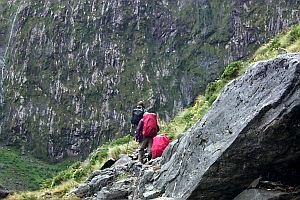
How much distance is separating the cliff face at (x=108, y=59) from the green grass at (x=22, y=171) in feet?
28.2

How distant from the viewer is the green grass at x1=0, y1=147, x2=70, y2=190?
86.5m

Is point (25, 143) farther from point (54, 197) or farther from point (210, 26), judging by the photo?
point (54, 197)

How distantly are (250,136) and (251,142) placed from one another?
0.34ft

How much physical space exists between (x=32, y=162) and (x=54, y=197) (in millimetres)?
112423

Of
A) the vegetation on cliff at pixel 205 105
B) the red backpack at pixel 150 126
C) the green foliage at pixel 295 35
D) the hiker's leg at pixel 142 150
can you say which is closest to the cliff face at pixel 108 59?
the vegetation on cliff at pixel 205 105

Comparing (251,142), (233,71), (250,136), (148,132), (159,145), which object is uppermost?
(233,71)

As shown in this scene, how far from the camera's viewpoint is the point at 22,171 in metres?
108

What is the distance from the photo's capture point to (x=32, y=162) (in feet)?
430

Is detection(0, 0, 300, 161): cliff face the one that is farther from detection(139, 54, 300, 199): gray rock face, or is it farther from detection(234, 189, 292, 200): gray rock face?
detection(234, 189, 292, 200): gray rock face

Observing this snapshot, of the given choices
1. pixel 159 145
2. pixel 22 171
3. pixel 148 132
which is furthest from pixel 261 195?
pixel 22 171

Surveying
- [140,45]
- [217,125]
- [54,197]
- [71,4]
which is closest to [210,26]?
[140,45]

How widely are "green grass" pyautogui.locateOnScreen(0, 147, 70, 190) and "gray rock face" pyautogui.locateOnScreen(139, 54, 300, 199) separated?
71897 mm

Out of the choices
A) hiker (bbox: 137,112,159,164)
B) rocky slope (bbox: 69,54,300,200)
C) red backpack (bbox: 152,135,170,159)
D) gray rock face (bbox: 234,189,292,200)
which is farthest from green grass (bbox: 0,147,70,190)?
gray rock face (bbox: 234,189,292,200)

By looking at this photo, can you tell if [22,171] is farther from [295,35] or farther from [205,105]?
[295,35]
